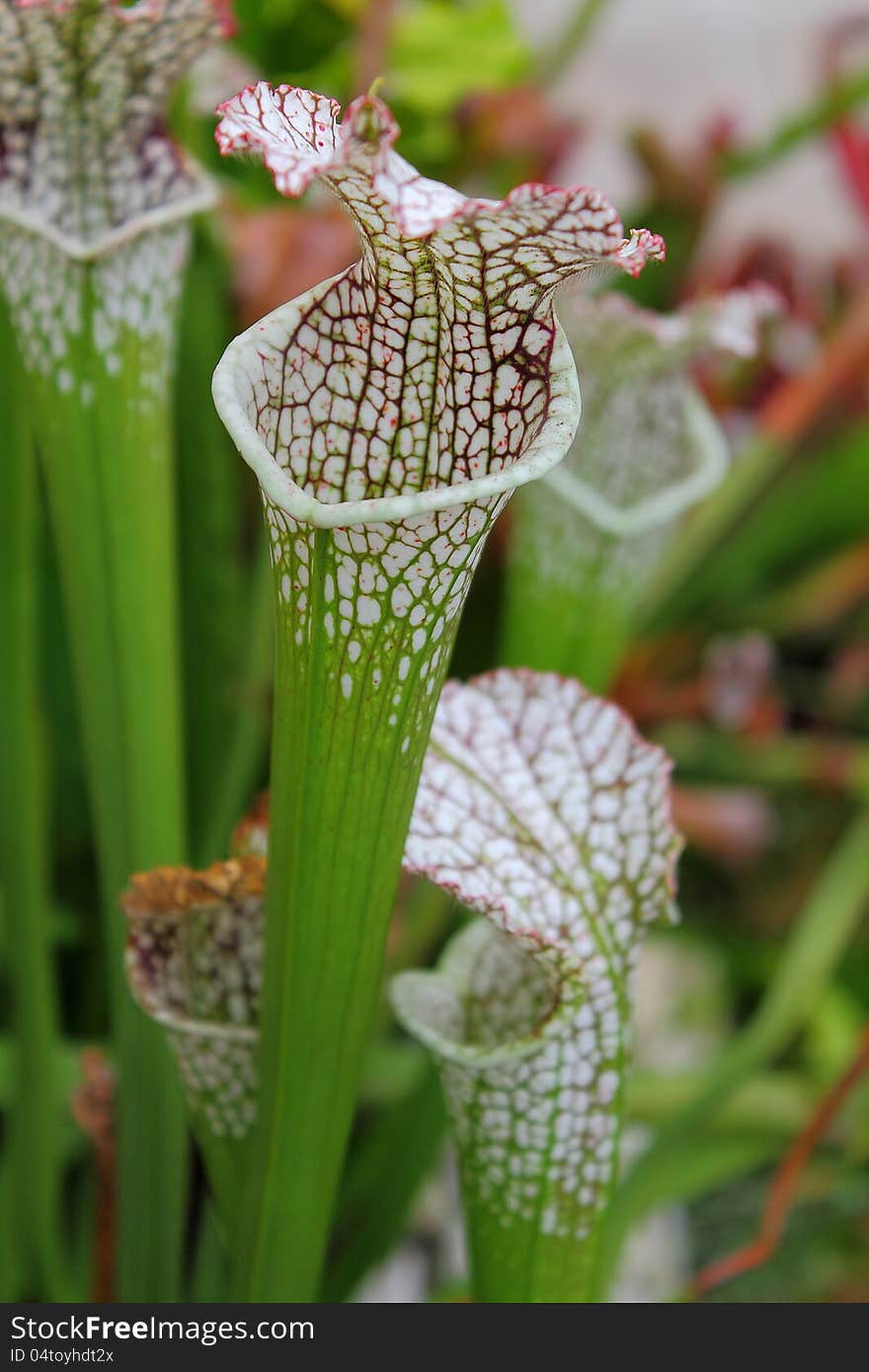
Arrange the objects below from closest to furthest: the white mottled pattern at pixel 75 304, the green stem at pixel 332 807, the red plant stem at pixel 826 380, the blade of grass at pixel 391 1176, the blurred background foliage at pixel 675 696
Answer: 1. the green stem at pixel 332 807
2. the white mottled pattern at pixel 75 304
3. the blade of grass at pixel 391 1176
4. the blurred background foliage at pixel 675 696
5. the red plant stem at pixel 826 380

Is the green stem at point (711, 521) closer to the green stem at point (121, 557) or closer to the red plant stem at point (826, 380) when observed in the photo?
the red plant stem at point (826, 380)

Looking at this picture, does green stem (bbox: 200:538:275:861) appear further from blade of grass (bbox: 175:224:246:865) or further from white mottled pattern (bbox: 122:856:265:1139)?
white mottled pattern (bbox: 122:856:265:1139)

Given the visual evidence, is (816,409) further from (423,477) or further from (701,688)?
(423,477)

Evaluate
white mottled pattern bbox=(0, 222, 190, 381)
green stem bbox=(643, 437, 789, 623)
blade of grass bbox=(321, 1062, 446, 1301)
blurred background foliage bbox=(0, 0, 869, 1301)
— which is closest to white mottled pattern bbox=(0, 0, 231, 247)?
white mottled pattern bbox=(0, 222, 190, 381)

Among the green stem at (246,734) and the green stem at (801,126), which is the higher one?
the green stem at (801,126)

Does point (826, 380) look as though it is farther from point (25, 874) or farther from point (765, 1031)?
point (25, 874)

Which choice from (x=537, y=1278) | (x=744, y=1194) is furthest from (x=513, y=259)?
(x=744, y=1194)

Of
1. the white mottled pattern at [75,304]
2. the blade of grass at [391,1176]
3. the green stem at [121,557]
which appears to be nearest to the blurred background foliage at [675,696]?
the blade of grass at [391,1176]
